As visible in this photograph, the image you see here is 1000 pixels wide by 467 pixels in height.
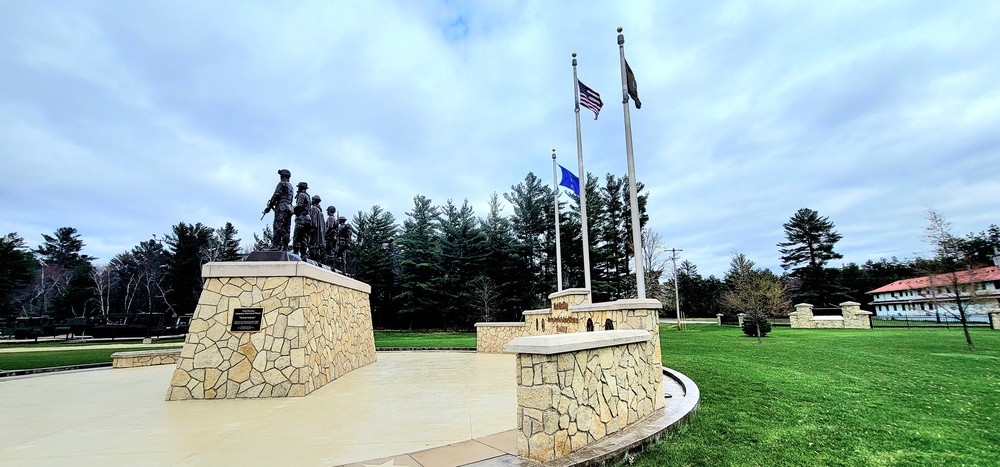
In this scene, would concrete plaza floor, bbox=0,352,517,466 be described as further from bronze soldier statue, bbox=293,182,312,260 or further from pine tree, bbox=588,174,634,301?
pine tree, bbox=588,174,634,301

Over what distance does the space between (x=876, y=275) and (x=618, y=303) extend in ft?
174

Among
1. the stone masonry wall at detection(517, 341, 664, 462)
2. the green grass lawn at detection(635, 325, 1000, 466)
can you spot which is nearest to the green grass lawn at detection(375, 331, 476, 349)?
the green grass lawn at detection(635, 325, 1000, 466)

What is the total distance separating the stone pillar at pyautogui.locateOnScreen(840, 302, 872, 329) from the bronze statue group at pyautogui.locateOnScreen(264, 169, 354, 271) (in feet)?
83.7

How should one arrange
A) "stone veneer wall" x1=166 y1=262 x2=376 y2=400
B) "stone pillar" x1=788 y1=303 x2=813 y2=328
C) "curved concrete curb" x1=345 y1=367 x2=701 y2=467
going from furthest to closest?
"stone pillar" x1=788 y1=303 x2=813 y2=328 → "stone veneer wall" x1=166 y1=262 x2=376 y2=400 → "curved concrete curb" x1=345 y1=367 x2=701 y2=467

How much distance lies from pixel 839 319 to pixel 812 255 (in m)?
23.5

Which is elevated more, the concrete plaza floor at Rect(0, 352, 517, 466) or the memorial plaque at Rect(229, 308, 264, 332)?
the memorial plaque at Rect(229, 308, 264, 332)

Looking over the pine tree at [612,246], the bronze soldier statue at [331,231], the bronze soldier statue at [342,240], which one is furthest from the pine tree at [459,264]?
the bronze soldier statue at [331,231]

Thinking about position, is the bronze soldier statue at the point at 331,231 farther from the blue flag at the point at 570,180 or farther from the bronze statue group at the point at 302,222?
the blue flag at the point at 570,180

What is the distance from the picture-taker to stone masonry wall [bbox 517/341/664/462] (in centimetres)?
294

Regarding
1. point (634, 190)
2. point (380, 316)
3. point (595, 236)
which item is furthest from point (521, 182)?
point (634, 190)

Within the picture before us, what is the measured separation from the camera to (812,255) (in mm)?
42156

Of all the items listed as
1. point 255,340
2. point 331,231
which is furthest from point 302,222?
point 255,340

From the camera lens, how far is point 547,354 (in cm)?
293

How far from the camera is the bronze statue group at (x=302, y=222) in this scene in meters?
7.16
